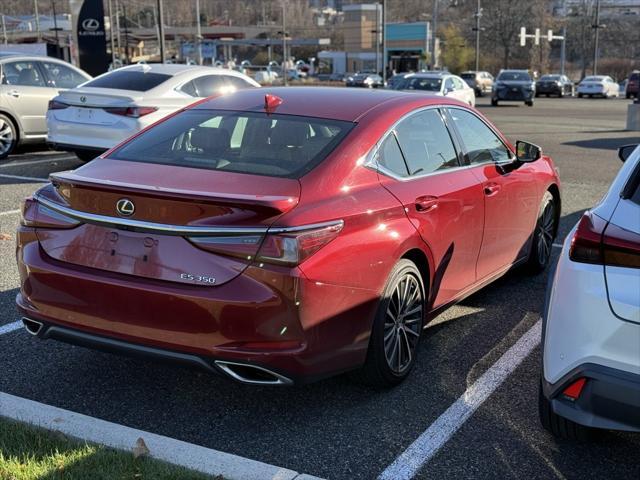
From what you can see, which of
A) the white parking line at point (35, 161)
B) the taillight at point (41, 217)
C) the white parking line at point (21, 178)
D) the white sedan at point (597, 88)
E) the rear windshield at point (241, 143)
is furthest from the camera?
the white sedan at point (597, 88)

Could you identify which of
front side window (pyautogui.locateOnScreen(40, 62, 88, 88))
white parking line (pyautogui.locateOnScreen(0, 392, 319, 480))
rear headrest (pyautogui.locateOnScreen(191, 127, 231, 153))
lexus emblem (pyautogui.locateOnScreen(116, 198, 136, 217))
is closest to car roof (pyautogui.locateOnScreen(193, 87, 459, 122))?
rear headrest (pyautogui.locateOnScreen(191, 127, 231, 153))

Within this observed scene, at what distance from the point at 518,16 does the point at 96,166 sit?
106 m

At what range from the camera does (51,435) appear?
332cm

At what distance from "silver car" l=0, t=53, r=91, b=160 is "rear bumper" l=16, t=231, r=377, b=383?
959cm

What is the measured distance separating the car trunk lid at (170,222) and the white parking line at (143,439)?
71cm

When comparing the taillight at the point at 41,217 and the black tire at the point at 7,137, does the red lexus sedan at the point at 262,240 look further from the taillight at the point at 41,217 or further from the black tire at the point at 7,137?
the black tire at the point at 7,137

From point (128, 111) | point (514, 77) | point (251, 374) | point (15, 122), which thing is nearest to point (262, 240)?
point (251, 374)

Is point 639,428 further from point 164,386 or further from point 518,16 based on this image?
point 518,16

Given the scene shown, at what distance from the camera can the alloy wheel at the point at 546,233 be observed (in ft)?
20.4

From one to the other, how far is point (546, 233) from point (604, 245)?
3613 millimetres

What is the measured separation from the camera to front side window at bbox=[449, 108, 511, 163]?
5090mm

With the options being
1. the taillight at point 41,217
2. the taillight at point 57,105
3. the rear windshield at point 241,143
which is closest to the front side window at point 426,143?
the rear windshield at point 241,143

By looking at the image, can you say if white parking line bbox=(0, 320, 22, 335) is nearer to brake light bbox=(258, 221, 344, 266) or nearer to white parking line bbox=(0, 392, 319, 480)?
white parking line bbox=(0, 392, 319, 480)

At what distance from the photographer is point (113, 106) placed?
1032cm
